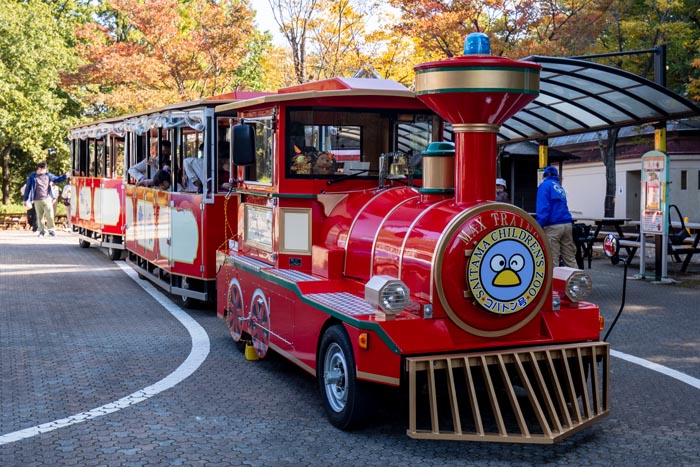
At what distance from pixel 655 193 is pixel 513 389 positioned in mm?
9159

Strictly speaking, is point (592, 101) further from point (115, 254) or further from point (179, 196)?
point (115, 254)

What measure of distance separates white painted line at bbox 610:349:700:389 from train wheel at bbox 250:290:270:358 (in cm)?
346

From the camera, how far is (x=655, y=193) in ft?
45.7

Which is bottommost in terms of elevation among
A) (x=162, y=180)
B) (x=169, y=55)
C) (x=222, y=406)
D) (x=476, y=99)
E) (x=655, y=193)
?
(x=222, y=406)

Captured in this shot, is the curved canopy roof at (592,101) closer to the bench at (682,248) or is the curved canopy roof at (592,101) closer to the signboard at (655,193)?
the signboard at (655,193)

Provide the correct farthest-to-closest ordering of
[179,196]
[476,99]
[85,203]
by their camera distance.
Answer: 1. [85,203]
2. [179,196]
3. [476,99]

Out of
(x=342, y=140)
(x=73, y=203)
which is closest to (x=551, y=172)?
(x=342, y=140)

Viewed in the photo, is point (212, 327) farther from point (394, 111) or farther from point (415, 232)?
point (415, 232)

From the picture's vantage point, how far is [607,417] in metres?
6.27

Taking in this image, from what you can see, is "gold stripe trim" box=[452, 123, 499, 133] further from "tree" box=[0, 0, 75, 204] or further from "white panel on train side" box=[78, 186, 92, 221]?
"tree" box=[0, 0, 75, 204]

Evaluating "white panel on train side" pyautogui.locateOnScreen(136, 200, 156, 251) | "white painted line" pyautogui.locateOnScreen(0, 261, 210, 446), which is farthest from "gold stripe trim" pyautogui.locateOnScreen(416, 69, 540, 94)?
"white panel on train side" pyautogui.locateOnScreen(136, 200, 156, 251)

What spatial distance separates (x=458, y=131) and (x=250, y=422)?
2547 millimetres

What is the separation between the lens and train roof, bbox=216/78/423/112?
7.49 metres

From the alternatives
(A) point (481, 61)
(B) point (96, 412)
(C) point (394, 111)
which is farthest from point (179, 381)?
(A) point (481, 61)
